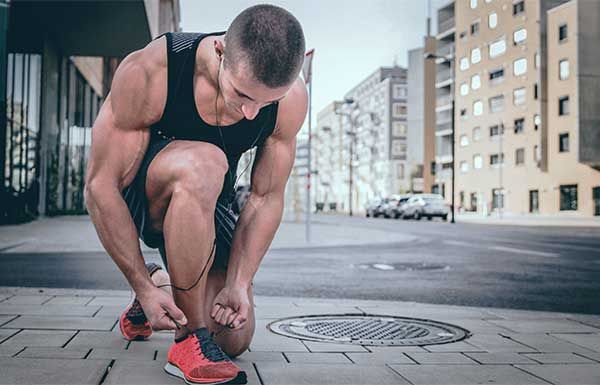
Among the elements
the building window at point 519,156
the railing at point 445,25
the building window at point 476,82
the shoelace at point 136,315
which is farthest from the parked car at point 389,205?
the shoelace at point 136,315

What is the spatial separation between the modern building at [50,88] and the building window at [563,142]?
99.3 ft

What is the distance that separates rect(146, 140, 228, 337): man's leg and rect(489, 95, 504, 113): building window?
54.6m

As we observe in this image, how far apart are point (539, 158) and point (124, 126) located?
4831 centimetres

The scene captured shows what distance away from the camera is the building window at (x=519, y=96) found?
169 feet

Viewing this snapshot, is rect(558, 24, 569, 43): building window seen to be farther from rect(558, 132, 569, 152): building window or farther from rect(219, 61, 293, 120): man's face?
rect(219, 61, 293, 120): man's face

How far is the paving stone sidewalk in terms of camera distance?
8.71ft

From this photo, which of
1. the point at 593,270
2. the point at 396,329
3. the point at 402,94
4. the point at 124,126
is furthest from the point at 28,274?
the point at 402,94

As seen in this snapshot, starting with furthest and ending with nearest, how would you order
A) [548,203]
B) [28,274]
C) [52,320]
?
[548,203] → [28,274] → [52,320]

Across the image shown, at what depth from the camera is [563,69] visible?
44.2 meters

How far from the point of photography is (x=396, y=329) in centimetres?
391

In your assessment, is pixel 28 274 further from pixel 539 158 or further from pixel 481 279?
pixel 539 158

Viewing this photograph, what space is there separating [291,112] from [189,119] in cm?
42

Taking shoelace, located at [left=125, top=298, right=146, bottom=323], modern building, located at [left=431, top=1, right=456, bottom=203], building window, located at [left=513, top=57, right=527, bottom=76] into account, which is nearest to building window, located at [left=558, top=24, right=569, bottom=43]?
building window, located at [left=513, top=57, right=527, bottom=76]

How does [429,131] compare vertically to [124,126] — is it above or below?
above
